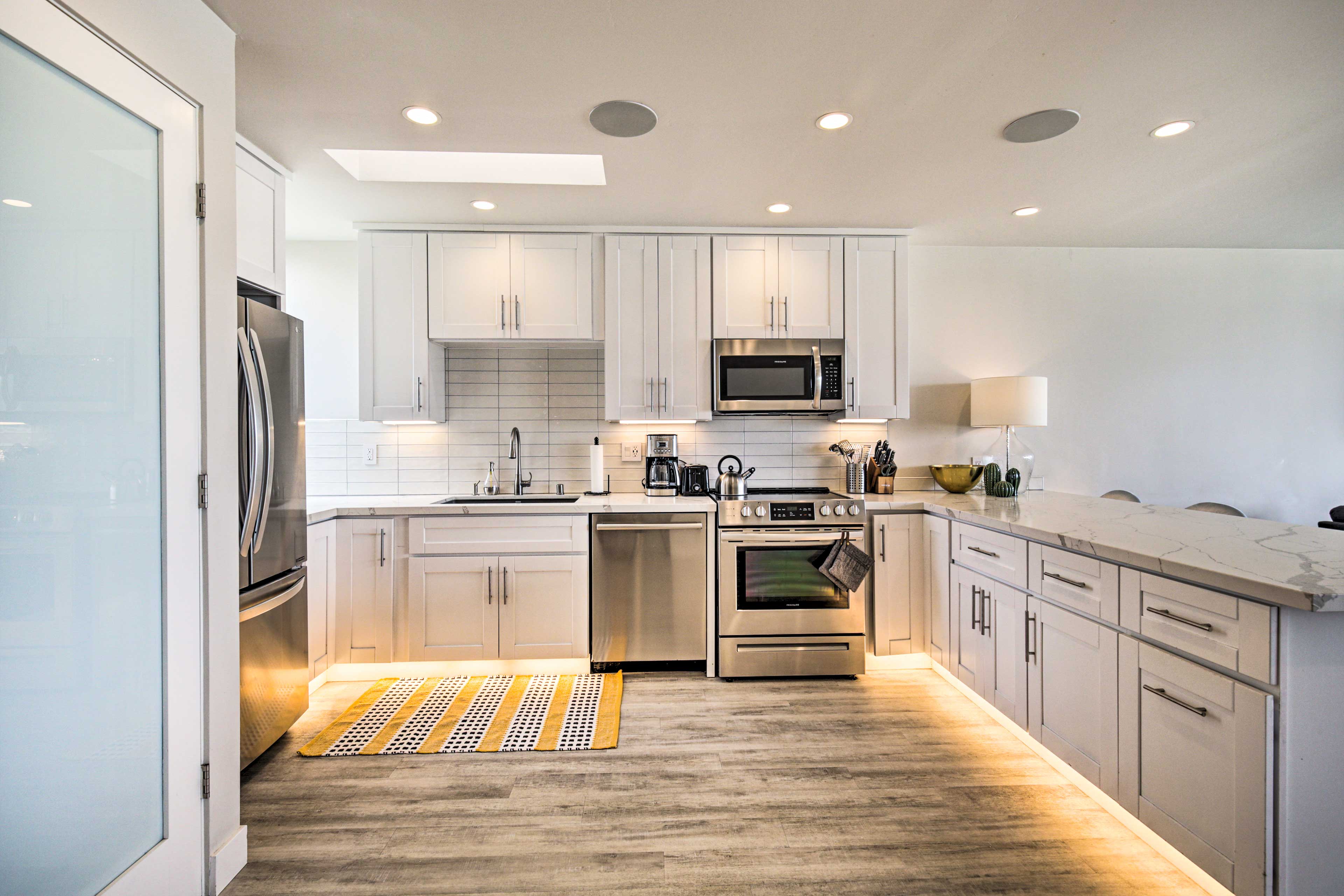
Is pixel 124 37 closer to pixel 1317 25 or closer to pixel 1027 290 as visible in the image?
pixel 1317 25

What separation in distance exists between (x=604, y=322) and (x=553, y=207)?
65 cm

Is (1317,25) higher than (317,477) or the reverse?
higher

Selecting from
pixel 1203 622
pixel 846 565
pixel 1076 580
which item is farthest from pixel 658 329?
pixel 1203 622

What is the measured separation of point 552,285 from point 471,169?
746 millimetres

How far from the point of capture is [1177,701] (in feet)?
5.04

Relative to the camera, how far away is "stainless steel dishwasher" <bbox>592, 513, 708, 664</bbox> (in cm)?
302

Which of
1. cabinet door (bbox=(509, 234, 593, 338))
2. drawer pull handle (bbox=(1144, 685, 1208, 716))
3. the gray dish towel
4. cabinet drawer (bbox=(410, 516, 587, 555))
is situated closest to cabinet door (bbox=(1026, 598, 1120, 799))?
drawer pull handle (bbox=(1144, 685, 1208, 716))

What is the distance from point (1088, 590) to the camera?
6.19 ft

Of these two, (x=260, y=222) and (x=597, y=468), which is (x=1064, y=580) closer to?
(x=597, y=468)

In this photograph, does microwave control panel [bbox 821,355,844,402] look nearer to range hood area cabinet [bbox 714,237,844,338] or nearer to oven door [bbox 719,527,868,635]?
range hood area cabinet [bbox 714,237,844,338]

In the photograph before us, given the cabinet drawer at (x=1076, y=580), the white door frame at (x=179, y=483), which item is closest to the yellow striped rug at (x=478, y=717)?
the white door frame at (x=179, y=483)

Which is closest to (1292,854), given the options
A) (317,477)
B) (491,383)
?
(491,383)

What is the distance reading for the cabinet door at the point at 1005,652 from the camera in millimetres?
2240

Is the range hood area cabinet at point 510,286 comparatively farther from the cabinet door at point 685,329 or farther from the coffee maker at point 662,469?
the coffee maker at point 662,469
